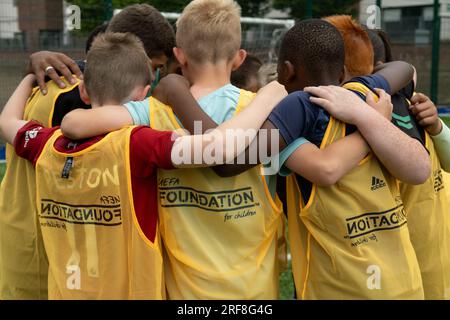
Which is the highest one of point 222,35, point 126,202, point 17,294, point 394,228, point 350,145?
point 222,35

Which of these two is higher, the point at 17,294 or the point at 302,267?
the point at 302,267

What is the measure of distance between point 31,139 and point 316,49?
1.13m

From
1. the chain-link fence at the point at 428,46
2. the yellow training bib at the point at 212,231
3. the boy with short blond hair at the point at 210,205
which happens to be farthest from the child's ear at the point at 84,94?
the chain-link fence at the point at 428,46

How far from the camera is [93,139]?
2.04 m

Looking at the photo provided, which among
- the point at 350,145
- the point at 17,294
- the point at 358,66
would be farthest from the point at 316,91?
the point at 17,294

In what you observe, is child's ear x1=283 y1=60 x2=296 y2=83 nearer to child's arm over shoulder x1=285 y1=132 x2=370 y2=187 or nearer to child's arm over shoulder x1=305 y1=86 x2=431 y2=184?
child's arm over shoulder x1=305 y1=86 x2=431 y2=184

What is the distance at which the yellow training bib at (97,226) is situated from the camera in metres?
2.00

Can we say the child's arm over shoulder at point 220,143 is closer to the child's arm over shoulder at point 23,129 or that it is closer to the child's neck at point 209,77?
the child's neck at point 209,77

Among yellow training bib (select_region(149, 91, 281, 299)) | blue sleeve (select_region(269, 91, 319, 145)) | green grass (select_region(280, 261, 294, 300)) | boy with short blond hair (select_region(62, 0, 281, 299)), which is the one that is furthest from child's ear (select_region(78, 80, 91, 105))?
green grass (select_region(280, 261, 294, 300))

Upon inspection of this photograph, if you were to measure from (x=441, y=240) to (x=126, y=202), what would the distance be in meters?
1.32

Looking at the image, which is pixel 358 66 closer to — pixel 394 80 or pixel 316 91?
pixel 394 80

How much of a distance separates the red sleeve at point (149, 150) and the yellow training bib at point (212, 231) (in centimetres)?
11
